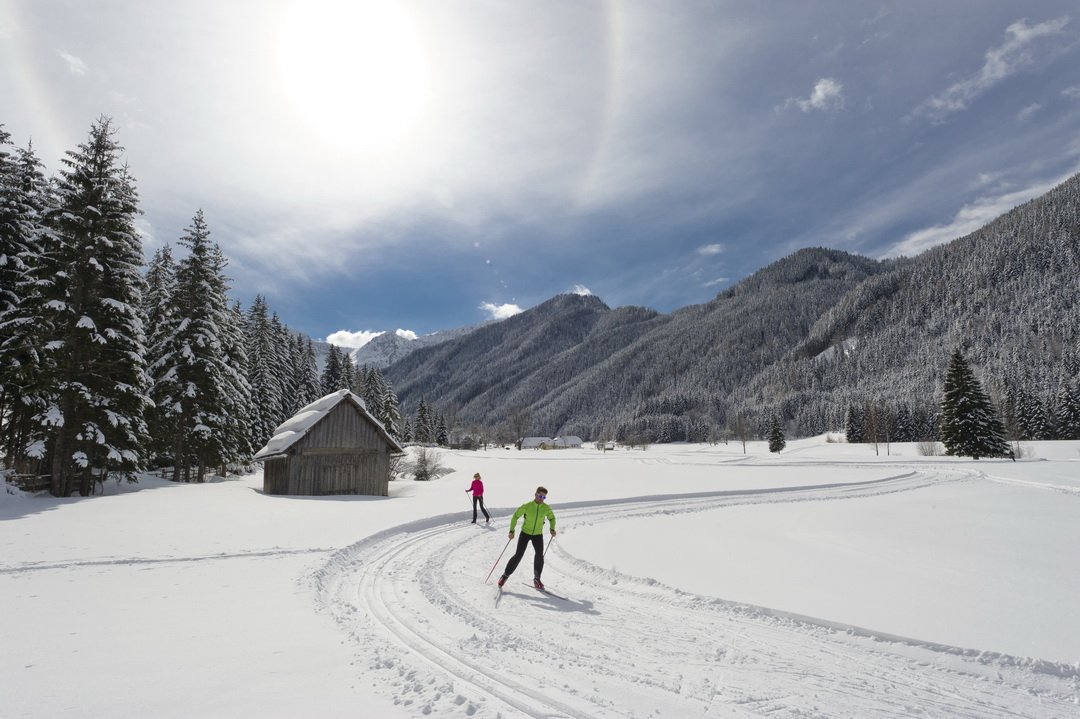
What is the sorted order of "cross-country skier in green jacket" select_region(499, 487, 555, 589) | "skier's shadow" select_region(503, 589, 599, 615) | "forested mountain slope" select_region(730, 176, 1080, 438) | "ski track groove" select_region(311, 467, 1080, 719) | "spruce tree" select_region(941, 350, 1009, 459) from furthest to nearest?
"forested mountain slope" select_region(730, 176, 1080, 438) < "spruce tree" select_region(941, 350, 1009, 459) < "cross-country skier in green jacket" select_region(499, 487, 555, 589) < "skier's shadow" select_region(503, 589, 599, 615) < "ski track groove" select_region(311, 467, 1080, 719)

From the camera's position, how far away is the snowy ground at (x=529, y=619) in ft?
17.2

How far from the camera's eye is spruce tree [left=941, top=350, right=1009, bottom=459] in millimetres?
48938

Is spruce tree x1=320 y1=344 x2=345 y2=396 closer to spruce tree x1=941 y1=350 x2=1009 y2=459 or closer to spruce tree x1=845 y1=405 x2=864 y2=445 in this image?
spruce tree x1=941 y1=350 x2=1009 y2=459

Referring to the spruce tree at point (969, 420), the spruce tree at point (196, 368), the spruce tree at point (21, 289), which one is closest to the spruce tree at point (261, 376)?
the spruce tree at point (196, 368)

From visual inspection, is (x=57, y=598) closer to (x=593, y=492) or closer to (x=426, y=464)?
(x=593, y=492)

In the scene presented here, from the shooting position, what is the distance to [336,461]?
26906 mm

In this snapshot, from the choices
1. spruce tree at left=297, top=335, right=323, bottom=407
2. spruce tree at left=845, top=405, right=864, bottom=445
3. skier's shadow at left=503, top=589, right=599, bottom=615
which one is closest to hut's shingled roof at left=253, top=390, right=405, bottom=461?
skier's shadow at left=503, top=589, right=599, bottom=615

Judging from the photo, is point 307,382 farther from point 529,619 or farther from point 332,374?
point 529,619

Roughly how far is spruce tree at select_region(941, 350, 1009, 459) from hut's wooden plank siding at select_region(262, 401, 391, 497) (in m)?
55.2

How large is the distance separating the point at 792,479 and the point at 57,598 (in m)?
39.8

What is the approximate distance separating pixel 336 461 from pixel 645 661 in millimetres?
24072

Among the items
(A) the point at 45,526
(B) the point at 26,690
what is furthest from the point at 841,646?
(A) the point at 45,526

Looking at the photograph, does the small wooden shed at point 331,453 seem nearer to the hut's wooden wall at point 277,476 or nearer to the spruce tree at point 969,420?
the hut's wooden wall at point 277,476

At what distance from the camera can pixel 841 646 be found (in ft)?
22.4
